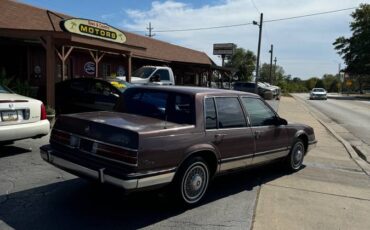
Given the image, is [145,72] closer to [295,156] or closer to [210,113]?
[295,156]

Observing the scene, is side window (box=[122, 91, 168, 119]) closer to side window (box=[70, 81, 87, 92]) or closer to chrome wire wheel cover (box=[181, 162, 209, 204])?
chrome wire wheel cover (box=[181, 162, 209, 204])

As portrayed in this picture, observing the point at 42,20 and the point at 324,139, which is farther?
the point at 42,20

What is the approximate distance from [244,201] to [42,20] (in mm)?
15950

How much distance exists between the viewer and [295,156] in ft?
25.2

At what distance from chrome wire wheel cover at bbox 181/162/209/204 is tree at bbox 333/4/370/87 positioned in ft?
204

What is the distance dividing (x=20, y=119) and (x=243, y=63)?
220 ft

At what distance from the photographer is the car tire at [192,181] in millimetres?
5109

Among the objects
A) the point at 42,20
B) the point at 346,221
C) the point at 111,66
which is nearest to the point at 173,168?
the point at 346,221

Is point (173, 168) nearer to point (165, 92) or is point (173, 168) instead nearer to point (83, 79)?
point (165, 92)

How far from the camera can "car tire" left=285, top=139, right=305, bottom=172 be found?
7.52 meters

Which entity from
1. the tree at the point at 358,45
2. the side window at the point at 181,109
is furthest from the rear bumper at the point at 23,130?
the tree at the point at 358,45

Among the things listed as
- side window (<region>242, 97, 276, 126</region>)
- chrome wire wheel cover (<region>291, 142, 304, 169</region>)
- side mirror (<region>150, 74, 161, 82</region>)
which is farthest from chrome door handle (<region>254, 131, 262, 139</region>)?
side mirror (<region>150, 74, 161, 82</region>)

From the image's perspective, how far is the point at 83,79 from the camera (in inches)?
530

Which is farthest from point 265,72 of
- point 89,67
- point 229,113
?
point 229,113
